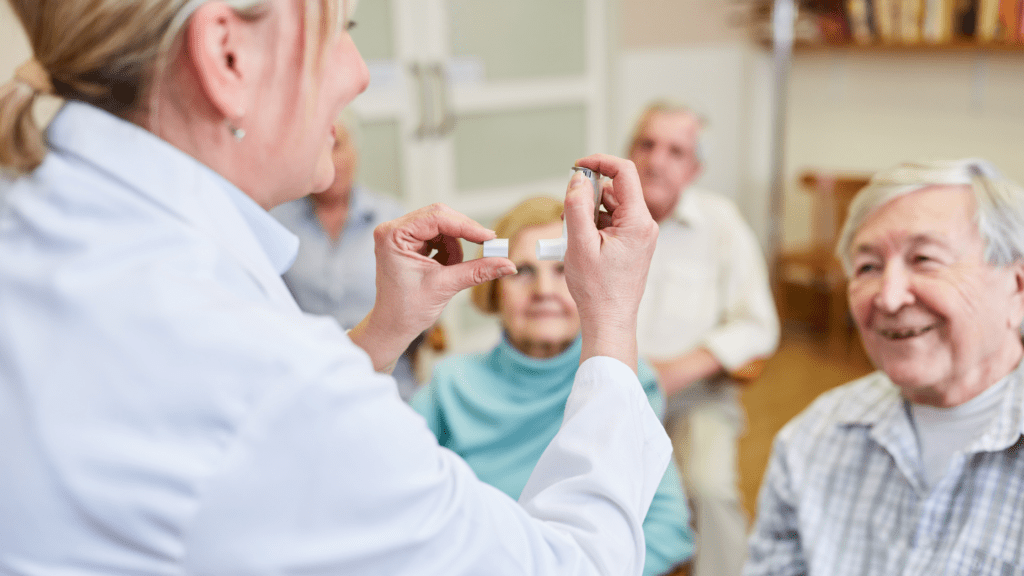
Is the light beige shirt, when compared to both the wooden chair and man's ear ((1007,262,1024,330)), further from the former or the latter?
the wooden chair

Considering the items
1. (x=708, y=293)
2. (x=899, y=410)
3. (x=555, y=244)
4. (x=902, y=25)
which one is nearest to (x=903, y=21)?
(x=902, y=25)

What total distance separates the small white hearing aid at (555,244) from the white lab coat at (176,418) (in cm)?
27

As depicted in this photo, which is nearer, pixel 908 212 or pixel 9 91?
pixel 9 91

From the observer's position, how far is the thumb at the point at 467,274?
2.65ft

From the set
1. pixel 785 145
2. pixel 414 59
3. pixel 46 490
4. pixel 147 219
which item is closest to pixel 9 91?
pixel 147 219

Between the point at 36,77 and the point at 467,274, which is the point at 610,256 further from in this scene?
the point at 36,77

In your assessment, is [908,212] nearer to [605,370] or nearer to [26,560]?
[605,370]

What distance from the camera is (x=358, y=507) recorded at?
53cm

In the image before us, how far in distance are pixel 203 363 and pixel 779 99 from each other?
407 cm

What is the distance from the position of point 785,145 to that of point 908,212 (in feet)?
11.6

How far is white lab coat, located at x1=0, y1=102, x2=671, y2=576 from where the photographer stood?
1.65 ft

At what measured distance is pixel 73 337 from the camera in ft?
1.69

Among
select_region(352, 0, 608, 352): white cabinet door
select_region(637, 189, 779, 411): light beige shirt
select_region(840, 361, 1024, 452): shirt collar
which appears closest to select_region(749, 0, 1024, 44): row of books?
select_region(352, 0, 608, 352): white cabinet door

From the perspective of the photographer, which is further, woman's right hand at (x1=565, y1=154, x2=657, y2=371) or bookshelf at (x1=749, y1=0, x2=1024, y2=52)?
bookshelf at (x1=749, y1=0, x2=1024, y2=52)
